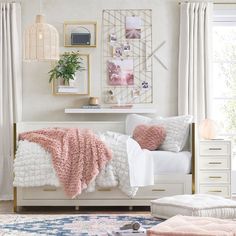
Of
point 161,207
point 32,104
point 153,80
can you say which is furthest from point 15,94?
point 161,207

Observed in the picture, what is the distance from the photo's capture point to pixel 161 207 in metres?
4.58

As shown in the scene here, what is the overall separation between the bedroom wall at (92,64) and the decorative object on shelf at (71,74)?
0.07 metres

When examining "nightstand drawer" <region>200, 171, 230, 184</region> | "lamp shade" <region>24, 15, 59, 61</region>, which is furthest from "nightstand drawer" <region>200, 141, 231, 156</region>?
"lamp shade" <region>24, 15, 59, 61</region>

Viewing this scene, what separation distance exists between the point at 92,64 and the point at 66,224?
2350mm

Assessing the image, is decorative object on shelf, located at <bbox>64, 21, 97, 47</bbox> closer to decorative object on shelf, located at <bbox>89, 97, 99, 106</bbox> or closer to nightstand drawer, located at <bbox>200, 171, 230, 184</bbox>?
decorative object on shelf, located at <bbox>89, 97, 99, 106</bbox>

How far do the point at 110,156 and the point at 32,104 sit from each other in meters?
1.50

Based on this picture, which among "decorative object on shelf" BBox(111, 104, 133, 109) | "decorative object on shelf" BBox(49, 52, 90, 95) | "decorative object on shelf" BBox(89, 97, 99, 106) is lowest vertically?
"decorative object on shelf" BBox(111, 104, 133, 109)

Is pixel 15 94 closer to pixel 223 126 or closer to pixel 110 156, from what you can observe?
pixel 110 156

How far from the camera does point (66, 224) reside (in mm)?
4465

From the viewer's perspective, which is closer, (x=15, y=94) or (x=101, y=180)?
(x=101, y=180)

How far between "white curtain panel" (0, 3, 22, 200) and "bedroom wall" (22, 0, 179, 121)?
0.13m

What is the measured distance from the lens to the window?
6.54m

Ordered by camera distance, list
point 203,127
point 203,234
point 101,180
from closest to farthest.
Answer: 1. point 203,234
2. point 101,180
3. point 203,127

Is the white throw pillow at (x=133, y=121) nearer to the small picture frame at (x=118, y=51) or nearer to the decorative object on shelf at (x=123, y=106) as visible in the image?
the decorative object on shelf at (x=123, y=106)
